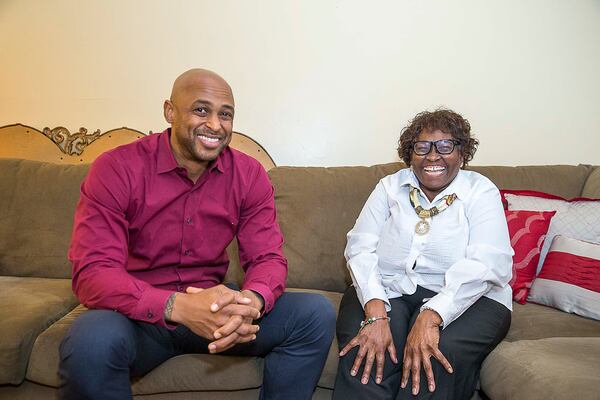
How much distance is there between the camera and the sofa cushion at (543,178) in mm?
2213

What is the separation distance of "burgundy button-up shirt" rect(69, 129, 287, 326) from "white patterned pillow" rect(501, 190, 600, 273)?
108 cm

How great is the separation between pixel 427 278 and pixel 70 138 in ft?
6.63

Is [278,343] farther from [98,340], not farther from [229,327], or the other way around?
[98,340]

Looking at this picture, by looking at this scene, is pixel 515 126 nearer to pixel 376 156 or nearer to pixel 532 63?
pixel 532 63

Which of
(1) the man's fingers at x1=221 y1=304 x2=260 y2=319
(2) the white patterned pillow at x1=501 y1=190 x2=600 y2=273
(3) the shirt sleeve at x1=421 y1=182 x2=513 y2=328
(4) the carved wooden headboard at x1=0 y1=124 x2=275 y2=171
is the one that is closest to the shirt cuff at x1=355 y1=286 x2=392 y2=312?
(3) the shirt sleeve at x1=421 y1=182 x2=513 y2=328

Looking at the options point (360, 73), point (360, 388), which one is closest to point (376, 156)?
point (360, 73)

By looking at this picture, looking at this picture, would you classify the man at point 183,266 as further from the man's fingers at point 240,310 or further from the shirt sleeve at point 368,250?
the shirt sleeve at point 368,250

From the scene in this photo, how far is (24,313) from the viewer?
1.67 metres

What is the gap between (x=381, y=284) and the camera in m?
1.78

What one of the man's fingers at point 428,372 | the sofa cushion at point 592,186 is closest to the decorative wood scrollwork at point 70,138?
the man's fingers at point 428,372

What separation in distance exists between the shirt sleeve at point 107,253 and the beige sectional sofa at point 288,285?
0.29 metres

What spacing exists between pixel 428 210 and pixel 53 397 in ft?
4.54

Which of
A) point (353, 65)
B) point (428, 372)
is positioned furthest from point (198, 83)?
point (353, 65)

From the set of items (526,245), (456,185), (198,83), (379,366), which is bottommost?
(379,366)
